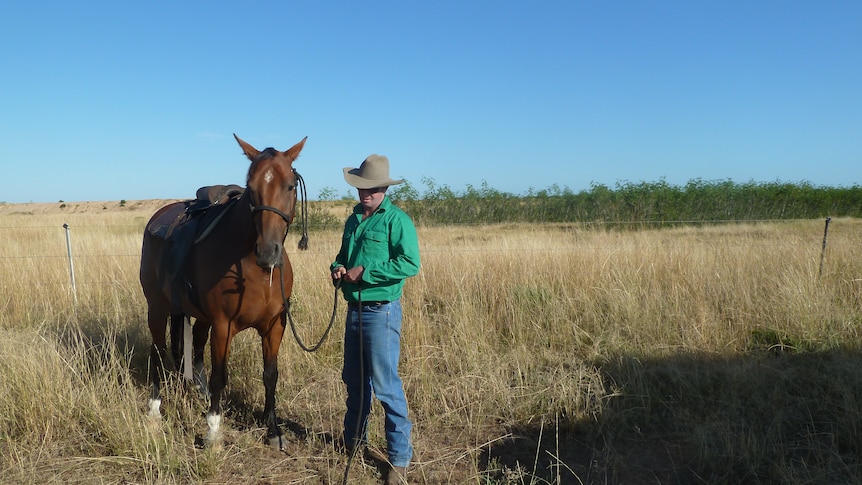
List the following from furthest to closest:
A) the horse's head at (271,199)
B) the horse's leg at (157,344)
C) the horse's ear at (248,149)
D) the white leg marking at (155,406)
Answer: the horse's leg at (157,344) < the white leg marking at (155,406) < the horse's ear at (248,149) < the horse's head at (271,199)

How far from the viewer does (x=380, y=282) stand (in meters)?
3.03

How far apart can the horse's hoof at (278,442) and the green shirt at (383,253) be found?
1.30 metres

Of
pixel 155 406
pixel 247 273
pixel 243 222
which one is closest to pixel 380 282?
pixel 247 273

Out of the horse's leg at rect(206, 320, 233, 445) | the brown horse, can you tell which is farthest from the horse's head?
the horse's leg at rect(206, 320, 233, 445)

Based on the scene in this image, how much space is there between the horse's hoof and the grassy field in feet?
0.27

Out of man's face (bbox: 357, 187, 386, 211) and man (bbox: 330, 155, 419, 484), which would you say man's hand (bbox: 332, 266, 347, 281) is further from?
man's face (bbox: 357, 187, 386, 211)

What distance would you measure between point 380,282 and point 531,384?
2074 mm

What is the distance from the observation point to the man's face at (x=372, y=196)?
3117mm

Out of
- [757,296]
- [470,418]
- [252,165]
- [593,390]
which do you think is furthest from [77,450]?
[757,296]

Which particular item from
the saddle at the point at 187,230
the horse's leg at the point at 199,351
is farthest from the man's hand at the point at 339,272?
the horse's leg at the point at 199,351

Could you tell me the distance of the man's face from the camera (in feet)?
10.2

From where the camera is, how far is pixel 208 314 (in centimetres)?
358

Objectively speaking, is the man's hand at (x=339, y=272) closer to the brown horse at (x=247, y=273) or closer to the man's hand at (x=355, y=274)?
the man's hand at (x=355, y=274)

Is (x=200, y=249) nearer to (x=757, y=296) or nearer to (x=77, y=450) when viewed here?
(x=77, y=450)
